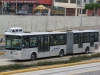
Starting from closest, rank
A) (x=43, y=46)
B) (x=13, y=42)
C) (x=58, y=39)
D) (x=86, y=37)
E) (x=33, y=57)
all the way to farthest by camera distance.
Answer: (x=13, y=42)
(x=33, y=57)
(x=43, y=46)
(x=58, y=39)
(x=86, y=37)

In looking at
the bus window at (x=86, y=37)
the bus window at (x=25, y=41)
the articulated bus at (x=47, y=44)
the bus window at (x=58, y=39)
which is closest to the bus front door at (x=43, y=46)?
the articulated bus at (x=47, y=44)

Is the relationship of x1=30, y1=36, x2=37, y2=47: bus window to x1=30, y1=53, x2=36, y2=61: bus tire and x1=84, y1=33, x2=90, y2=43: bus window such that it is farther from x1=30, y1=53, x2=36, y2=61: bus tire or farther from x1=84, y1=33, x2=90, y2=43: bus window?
x1=84, y1=33, x2=90, y2=43: bus window

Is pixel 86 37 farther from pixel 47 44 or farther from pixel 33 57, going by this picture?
pixel 33 57

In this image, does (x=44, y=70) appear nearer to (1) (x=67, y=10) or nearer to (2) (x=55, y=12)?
(2) (x=55, y=12)

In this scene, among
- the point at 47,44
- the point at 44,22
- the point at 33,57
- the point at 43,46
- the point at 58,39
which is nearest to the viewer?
the point at 33,57

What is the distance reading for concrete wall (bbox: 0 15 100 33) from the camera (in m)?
59.6

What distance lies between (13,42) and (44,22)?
3797cm

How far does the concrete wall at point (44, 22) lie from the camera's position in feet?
195

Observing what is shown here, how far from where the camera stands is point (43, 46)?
96.2ft

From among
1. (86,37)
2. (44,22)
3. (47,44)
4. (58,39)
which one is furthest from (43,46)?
(44,22)

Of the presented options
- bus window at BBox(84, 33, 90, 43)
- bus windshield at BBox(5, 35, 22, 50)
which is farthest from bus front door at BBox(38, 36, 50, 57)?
bus window at BBox(84, 33, 90, 43)

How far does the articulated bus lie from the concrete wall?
85.0ft

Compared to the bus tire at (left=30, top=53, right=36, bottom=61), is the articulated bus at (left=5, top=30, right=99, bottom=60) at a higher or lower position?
higher

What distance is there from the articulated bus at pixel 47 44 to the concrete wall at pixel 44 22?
25.9m
